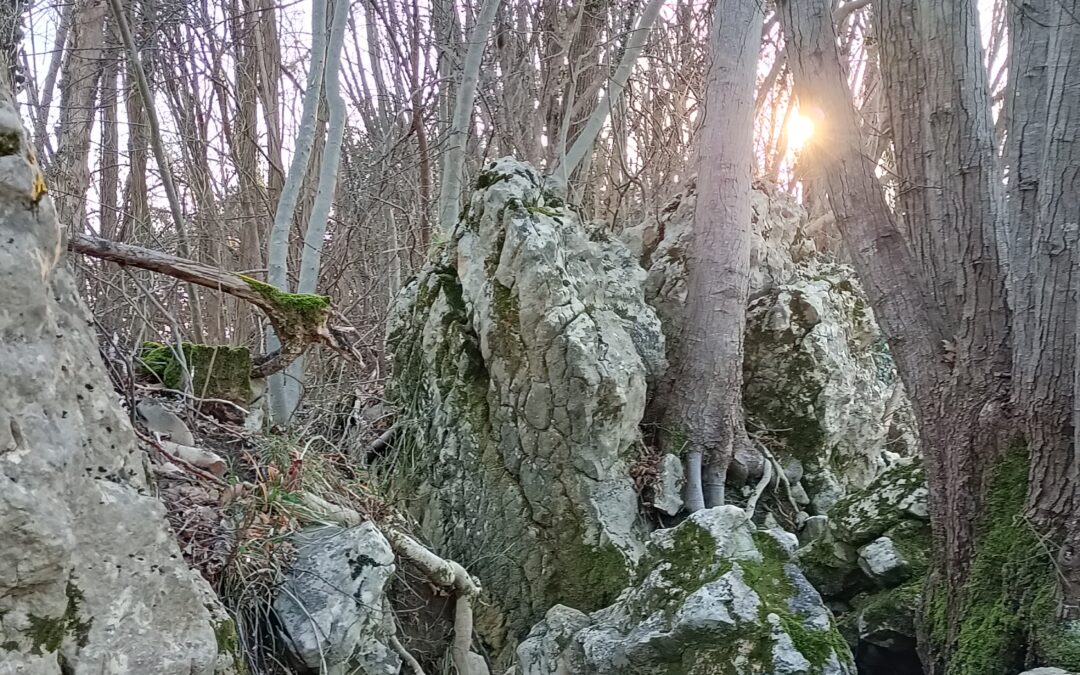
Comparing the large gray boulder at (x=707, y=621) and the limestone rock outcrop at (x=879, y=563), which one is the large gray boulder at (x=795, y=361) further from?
the large gray boulder at (x=707, y=621)

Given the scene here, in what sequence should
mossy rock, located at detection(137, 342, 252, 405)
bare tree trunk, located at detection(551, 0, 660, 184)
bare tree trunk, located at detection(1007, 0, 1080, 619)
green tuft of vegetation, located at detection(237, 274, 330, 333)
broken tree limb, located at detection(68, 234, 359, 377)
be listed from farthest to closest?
bare tree trunk, located at detection(551, 0, 660, 184) → mossy rock, located at detection(137, 342, 252, 405) → green tuft of vegetation, located at detection(237, 274, 330, 333) → broken tree limb, located at detection(68, 234, 359, 377) → bare tree trunk, located at detection(1007, 0, 1080, 619)

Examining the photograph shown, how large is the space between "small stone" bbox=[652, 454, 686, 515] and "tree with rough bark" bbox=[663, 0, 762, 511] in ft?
0.22

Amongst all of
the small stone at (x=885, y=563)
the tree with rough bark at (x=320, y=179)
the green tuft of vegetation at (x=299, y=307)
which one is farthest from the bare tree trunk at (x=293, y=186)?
the small stone at (x=885, y=563)

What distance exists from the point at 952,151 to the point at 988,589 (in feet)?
5.66

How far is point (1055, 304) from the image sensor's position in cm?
283

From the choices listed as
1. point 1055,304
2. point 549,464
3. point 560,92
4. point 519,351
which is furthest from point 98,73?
point 1055,304

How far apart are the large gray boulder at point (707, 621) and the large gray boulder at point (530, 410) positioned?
1130mm

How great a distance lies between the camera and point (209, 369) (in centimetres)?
370

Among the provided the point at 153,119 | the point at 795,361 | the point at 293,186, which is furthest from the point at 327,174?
the point at 795,361

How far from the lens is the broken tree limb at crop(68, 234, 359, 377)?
2965 mm

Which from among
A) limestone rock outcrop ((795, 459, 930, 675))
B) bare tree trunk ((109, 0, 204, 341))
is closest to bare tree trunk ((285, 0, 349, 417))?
bare tree trunk ((109, 0, 204, 341))

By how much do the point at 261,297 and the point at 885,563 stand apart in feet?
10.6

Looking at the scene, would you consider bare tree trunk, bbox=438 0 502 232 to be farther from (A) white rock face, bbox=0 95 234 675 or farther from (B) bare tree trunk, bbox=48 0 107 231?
(A) white rock face, bbox=0 95 234 675

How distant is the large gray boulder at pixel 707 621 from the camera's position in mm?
3049
